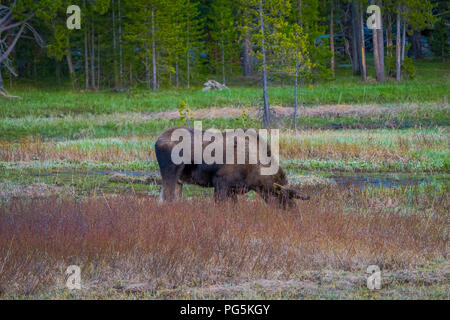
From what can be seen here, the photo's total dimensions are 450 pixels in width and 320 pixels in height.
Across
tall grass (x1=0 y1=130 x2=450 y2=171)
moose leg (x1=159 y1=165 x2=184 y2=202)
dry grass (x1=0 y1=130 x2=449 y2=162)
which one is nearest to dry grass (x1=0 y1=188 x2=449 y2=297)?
moose leg (x1=159 y1=165 x2=184 y2=202)

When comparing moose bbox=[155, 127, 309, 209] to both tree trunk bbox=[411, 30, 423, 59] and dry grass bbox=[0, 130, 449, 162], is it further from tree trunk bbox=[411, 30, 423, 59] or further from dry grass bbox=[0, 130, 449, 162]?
tree trunk bbox=[411, 30, 423, 59]

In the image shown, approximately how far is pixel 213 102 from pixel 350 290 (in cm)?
2886

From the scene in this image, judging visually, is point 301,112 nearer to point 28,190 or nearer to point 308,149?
point 308,149

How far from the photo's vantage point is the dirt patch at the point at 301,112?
31.8 meters

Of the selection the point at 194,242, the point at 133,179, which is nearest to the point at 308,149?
the point at 133,179

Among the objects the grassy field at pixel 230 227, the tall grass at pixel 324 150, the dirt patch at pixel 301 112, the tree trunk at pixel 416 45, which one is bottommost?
the grassy field at pixel 230 227

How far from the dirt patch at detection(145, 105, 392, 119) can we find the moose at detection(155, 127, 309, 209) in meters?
19.0

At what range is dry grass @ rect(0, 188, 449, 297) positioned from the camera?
8.38 metres

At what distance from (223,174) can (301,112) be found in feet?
70.4

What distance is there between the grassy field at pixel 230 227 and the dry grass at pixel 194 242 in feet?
0.07

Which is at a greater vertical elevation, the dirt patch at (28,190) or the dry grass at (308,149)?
the dry grass at (308,149)

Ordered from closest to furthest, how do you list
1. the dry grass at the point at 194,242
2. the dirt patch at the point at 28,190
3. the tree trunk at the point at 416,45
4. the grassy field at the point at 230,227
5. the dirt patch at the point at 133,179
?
the grassy field at the point at 230,227, the dry grass at the point at 194,242, the dirt patch at the point at 28,190, the dirt patch at the point at 133,179, the tree trunk at the point at 416,45

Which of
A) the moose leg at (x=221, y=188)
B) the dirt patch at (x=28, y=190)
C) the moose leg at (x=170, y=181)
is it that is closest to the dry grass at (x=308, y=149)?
the dirt patch at (x=28, y=190)

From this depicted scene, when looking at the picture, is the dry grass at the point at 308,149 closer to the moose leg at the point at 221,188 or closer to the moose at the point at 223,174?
the moose at the point at 223,174
